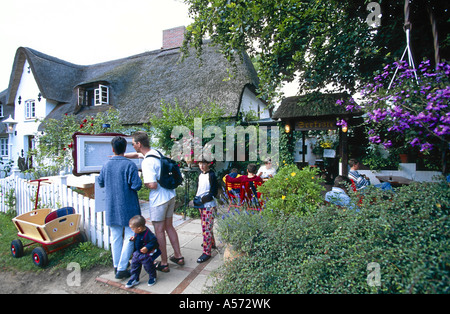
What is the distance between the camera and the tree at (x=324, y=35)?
4.43 m

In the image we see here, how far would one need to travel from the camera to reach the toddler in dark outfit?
2.63 m

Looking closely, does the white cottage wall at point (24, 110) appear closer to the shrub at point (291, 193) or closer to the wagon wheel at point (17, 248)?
the wagon wheel at point (17, 248)

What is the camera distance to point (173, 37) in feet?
47.0

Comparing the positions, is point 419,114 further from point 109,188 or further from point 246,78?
point 246,78

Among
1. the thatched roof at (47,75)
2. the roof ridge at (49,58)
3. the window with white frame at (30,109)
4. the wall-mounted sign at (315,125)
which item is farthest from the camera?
the window with white frame at (30,109)

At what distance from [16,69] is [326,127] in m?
19.4

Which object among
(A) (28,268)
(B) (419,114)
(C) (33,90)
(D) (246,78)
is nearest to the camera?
(B) (419,114)

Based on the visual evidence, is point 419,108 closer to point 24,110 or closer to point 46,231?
point 46,231

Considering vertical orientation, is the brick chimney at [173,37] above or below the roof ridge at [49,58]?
above

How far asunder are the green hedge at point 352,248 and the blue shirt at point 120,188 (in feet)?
4.18

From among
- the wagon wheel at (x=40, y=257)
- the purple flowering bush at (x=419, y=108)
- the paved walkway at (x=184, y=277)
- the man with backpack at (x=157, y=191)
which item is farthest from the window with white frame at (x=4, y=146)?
the purple flowering bush at (x=419, y=108)

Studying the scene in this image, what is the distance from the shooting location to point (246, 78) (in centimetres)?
941
